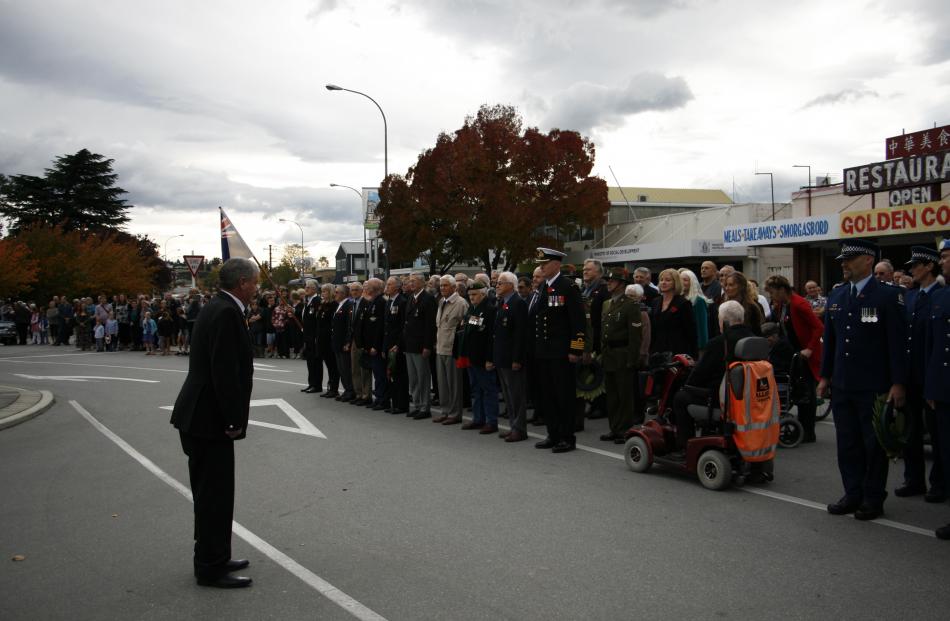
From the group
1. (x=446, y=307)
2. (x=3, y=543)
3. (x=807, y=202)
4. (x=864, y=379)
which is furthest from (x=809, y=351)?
(x=807, y=202)

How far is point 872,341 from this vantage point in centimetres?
598

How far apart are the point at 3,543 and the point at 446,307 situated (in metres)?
6.40

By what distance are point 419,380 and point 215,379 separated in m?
6.68

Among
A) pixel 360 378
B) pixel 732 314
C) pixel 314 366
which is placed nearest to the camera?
pixel 732 314

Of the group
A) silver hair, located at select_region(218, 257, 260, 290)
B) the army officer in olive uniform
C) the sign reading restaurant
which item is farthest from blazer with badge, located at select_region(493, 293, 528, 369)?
the sign reading restaurant

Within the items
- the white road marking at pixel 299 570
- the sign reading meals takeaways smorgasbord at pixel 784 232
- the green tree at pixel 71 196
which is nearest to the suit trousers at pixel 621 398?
the white road marking at pixel 299 570

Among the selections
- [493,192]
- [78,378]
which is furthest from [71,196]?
[78,378]

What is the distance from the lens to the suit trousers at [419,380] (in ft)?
37.2

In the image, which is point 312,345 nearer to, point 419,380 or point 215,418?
point 419,380

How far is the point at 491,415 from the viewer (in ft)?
33.0

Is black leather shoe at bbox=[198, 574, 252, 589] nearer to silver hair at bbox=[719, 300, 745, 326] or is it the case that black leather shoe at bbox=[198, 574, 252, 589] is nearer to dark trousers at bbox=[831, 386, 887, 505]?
dark trousers at bbox=[831, 386, 887, 505]

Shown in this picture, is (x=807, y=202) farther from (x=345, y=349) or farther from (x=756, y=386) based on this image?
(x=756, y=386)

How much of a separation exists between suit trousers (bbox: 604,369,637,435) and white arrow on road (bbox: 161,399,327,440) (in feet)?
12.3

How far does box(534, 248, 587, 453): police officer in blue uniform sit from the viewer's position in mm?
8695
